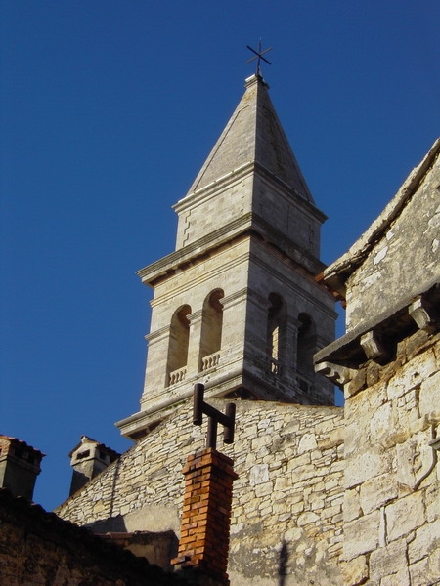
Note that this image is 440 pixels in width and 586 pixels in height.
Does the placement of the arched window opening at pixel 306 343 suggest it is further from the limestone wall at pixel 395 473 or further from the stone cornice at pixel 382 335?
the limestone wall at pixel 395 473

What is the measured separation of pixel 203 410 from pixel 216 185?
17.1 metres

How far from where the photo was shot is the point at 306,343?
25.3 m

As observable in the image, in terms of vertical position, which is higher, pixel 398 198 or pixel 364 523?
pixel 398 198

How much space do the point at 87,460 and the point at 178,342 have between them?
459 centimetres

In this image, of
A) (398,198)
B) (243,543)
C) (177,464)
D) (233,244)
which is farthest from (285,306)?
(398,198)

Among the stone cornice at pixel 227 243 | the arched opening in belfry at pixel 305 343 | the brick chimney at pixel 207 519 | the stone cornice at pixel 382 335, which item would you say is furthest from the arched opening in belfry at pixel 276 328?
the stone cornice at pixel 382 335

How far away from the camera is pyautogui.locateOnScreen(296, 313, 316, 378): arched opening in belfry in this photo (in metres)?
24.8

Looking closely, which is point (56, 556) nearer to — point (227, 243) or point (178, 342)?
point (227, 243)

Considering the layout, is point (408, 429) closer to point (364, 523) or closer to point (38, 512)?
Answer: point (364, 523)

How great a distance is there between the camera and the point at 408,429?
23.6ft

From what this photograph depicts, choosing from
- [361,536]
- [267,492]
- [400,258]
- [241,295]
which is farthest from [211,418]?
[241,295]

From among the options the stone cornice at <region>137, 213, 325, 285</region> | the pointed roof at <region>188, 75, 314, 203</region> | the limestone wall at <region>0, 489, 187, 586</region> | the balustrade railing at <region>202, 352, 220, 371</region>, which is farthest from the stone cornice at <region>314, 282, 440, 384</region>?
the pointed roof at <region>188, 75, 314, 203</region>

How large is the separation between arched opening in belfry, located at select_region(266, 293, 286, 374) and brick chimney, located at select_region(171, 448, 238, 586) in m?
13.1

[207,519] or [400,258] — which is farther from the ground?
[400,258]
